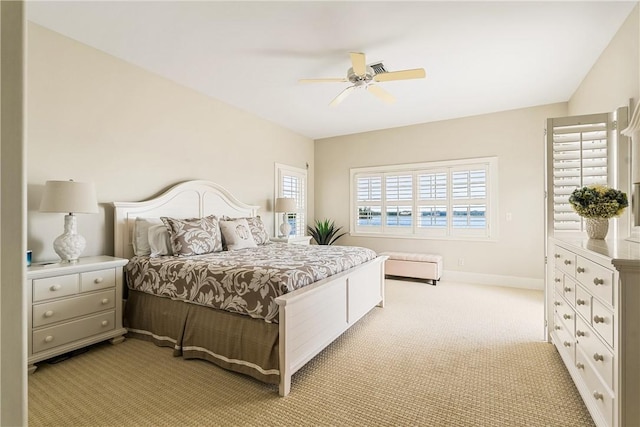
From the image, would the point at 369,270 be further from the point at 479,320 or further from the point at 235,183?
the point at 235,183

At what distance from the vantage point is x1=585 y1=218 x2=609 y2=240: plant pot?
2.01m

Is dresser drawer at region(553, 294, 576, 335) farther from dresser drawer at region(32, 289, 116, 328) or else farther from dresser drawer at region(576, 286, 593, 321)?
dresser drawer at region(32, 289, 116, 328)

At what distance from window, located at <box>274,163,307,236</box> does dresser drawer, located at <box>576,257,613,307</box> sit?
4.12 meters

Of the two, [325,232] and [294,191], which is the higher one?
[294,191]

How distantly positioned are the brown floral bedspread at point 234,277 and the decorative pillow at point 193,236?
13 cm

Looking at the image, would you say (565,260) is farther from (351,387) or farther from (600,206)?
(351,387)

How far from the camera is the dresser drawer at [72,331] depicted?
84.5 inches

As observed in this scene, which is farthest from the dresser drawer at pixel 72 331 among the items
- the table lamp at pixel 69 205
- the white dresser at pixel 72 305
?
the table lamp at pixel 69 205

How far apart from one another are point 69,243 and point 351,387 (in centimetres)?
246

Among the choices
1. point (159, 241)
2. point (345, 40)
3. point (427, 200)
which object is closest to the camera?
point (345, 40)

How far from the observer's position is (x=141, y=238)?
2955 mm

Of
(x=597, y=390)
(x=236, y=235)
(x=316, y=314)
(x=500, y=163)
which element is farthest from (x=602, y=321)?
(x=500, y=163)

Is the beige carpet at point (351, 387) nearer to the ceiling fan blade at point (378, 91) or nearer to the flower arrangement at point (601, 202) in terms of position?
the flower arrangement at point (601, 202)

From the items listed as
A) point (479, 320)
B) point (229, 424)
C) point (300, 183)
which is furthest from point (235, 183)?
point (479, 320)
